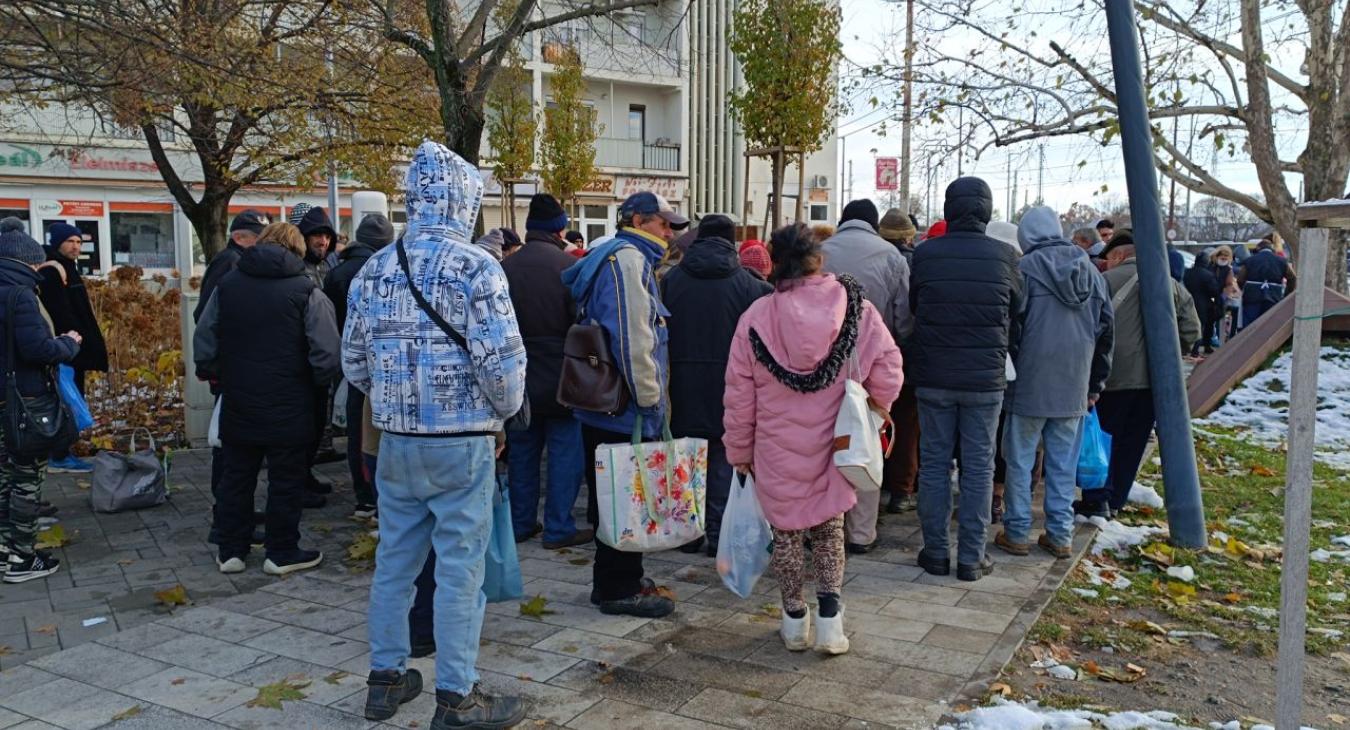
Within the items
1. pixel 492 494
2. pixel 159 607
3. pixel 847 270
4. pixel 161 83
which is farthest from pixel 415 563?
pixel 161 83

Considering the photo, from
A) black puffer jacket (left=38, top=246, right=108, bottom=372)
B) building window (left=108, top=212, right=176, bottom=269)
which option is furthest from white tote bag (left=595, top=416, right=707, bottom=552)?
building window (left=108, top=212, right=176, bottom=269)

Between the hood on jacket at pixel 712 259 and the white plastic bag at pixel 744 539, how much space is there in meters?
1.41

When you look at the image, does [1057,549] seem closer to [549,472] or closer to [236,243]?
[549,472]

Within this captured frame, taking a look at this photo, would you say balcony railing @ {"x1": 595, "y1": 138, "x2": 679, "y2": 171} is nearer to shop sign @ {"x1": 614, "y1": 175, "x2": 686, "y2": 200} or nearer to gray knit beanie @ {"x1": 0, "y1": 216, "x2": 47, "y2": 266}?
shop sign @ {"x1": 614, "y1": 175, "x2": 686, "y2": 200}

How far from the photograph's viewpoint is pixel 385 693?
149 inches

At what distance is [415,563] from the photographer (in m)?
3.80

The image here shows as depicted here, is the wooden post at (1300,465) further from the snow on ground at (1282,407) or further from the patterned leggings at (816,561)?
the snow on ground at (1282,407)

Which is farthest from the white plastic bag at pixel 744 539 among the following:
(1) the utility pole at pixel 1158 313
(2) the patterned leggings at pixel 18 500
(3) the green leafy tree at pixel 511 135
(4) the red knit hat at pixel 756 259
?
(3) the green leafy tree at pixel 511 135

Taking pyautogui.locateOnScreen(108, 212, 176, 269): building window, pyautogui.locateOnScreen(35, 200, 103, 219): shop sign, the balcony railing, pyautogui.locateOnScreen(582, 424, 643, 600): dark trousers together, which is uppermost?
the balcony railing

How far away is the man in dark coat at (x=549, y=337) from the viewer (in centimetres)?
608

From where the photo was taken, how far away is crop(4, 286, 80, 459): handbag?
559cm

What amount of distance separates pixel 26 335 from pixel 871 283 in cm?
484

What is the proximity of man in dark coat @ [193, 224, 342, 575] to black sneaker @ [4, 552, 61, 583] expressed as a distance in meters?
0.99

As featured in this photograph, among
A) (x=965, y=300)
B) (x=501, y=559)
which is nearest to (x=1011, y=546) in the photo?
(x=965, y=300)
